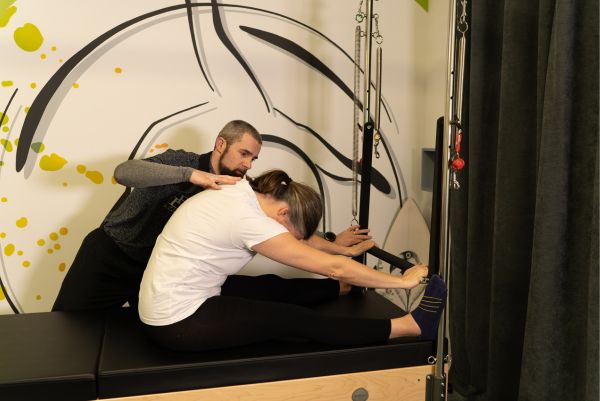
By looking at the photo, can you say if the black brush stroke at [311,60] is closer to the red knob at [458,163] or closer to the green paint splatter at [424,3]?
the green paint splatter at [424,3]

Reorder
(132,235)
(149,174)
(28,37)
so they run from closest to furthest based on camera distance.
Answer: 1. (149,174)
2. (132,235)
3. (28,37)

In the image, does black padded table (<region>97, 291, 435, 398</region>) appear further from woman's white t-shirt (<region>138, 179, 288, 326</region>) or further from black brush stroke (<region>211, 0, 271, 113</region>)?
black brush stroke (<region>211, 0, 271, 113</region>)

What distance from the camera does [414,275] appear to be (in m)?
1.83

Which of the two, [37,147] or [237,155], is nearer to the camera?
[237,155]

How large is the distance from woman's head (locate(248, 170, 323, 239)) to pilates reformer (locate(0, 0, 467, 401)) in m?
0.39

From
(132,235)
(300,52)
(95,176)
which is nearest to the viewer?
(132,235)

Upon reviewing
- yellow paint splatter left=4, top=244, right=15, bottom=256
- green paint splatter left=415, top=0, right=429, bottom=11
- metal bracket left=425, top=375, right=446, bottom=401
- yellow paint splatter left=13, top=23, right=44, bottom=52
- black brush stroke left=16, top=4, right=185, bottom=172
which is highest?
green paint splatter left=415, top=0, right=429, bottom=11

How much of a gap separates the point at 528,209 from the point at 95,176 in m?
1.97

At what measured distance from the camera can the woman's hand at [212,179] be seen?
1852 millimetres

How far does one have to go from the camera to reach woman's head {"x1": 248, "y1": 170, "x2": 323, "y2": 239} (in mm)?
1833

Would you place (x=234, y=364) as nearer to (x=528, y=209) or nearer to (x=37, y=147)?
(x=528, y=209)

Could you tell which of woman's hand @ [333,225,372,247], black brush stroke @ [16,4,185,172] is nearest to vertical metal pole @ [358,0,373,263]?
woman's hand @ [333,225,372,247]

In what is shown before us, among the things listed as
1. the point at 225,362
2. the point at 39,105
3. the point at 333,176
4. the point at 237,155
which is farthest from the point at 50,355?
the point at 333,176

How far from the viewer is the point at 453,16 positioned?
1672 mm
